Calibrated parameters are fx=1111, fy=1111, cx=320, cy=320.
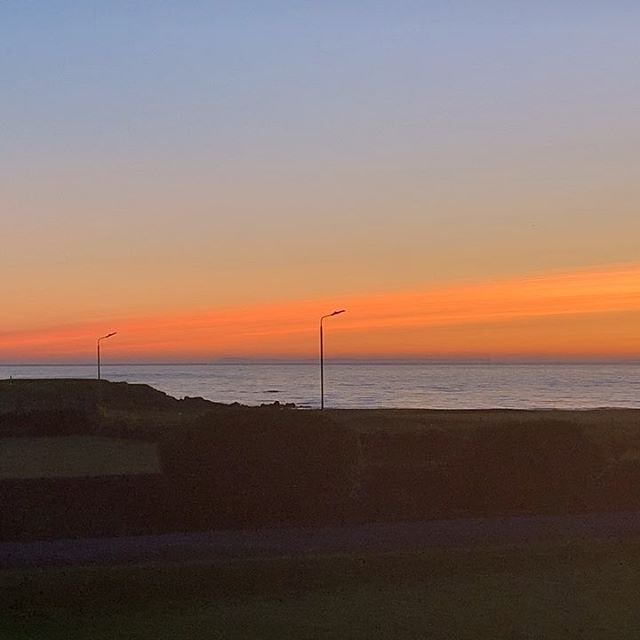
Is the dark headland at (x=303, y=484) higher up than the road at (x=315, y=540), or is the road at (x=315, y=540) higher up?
the dark headland at (x=303, y=484)

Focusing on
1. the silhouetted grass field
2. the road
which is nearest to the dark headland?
the road

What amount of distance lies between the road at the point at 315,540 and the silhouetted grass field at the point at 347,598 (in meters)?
0.85

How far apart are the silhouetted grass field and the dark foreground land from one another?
4 cm

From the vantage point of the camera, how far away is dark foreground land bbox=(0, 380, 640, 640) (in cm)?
1344

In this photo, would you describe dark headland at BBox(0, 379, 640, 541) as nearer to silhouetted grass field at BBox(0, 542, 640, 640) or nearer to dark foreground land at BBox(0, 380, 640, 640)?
dark foreground land at BBox(0, 380, 640, 640)

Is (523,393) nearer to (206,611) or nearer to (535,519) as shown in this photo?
(535,519)

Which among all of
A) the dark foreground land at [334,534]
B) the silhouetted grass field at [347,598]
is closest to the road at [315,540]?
the dark foreground land at [334,534]

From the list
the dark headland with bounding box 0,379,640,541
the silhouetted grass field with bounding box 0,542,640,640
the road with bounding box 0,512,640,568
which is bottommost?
the silhouetted grass field with bounding box 0,542,640,640

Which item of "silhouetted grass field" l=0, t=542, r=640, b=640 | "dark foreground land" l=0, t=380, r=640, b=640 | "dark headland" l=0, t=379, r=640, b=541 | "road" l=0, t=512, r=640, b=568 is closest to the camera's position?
"silhouetted grass field" l=0, t=542, r=640, b=640

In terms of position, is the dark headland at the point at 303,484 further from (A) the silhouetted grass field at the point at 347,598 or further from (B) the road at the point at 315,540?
(A) the silhouetted grass field at the point at 347,598

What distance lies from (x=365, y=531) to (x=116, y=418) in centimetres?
3208

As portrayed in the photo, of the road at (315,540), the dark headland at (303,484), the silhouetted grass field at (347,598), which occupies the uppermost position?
the dark headland at (303,484)

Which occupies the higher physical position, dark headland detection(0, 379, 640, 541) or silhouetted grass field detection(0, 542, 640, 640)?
dark headland detection(0, 379, 640, 541)

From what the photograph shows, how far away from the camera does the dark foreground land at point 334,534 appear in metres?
13.4
